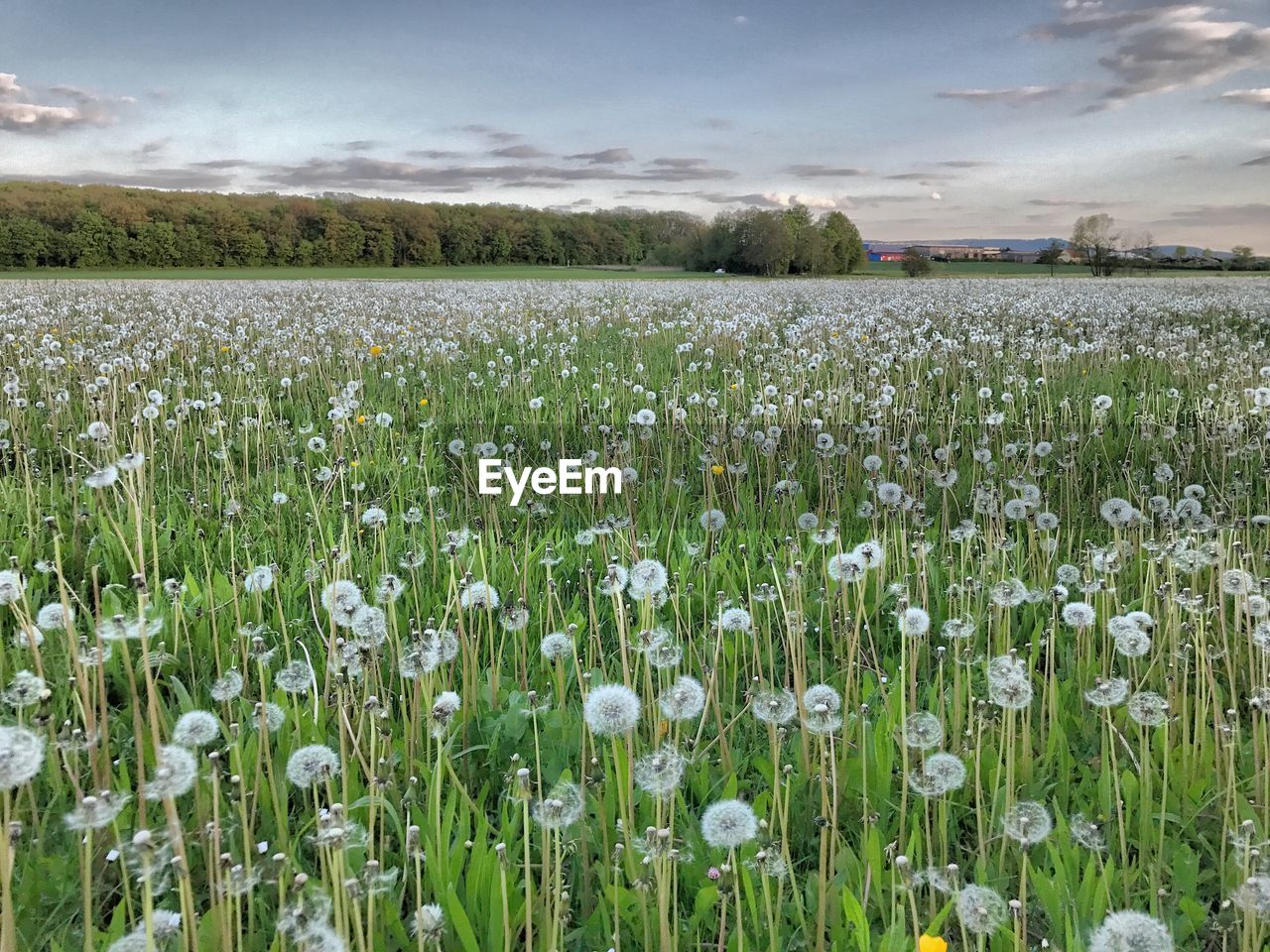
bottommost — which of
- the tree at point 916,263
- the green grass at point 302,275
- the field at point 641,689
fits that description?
the field at point 641,689

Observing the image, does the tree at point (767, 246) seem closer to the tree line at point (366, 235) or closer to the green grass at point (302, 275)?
the tree line at point (366, 235)

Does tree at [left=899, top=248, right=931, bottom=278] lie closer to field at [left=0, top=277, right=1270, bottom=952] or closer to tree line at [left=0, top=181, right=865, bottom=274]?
tree line at [left=0, top=181, right=865, bottom=274]

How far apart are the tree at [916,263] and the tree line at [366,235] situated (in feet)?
21.8

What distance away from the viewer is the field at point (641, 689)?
184 centimetres

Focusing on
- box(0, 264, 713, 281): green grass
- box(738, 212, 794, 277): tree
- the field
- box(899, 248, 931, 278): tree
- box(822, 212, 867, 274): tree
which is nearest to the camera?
the field

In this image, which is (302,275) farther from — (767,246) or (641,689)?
(641,689)

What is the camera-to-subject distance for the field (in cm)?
184

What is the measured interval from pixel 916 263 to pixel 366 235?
4928cm

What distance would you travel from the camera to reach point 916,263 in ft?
231

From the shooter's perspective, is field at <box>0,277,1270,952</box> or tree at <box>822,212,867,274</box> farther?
tree at <box>822,212,867,274</box>

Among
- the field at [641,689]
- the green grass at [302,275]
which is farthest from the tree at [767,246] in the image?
the field at [641,689]

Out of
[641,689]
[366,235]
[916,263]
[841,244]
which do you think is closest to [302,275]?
[366,235]

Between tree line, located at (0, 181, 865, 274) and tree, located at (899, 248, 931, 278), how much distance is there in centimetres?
663

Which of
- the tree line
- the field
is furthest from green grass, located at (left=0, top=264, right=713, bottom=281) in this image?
the field
